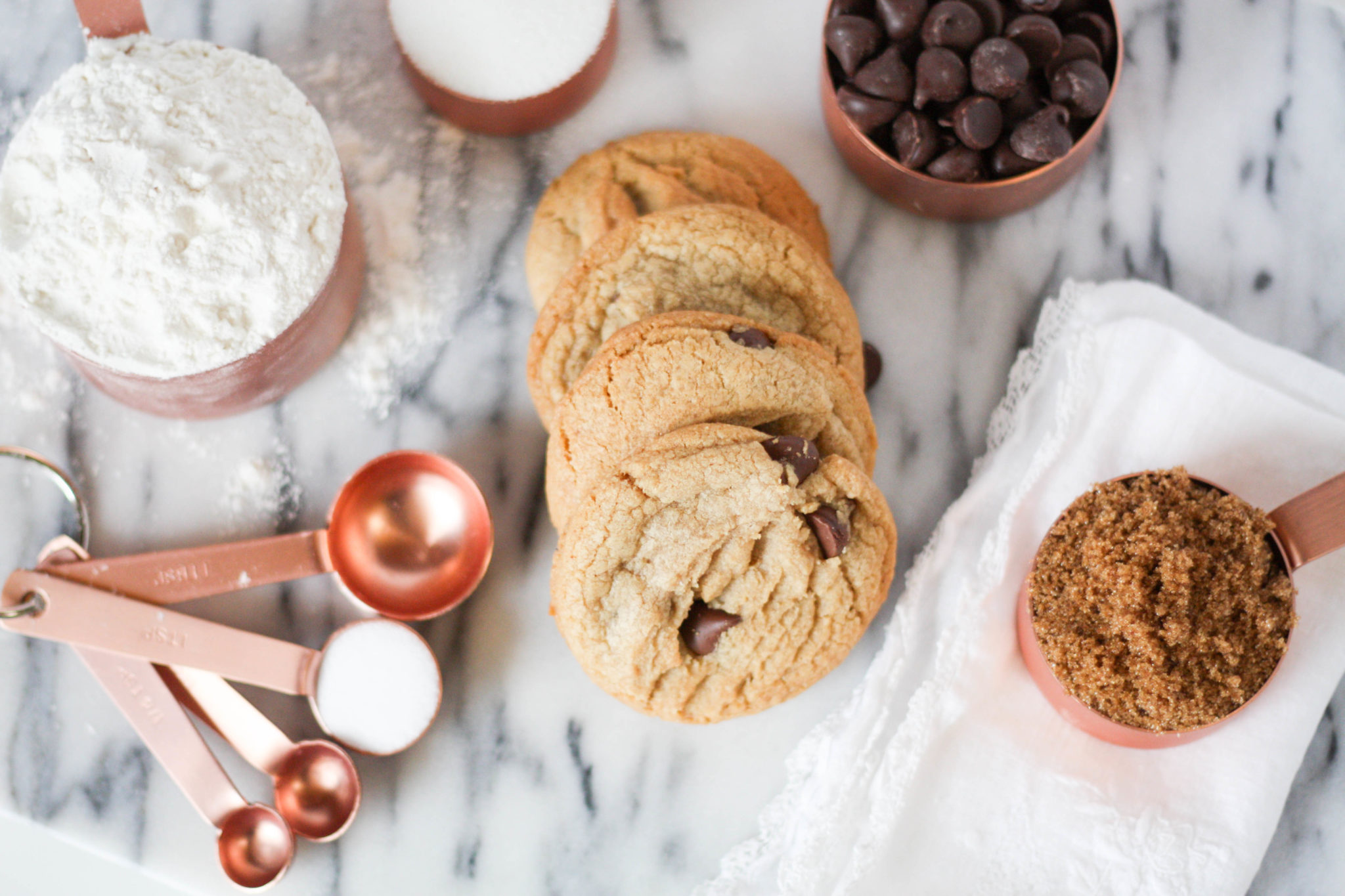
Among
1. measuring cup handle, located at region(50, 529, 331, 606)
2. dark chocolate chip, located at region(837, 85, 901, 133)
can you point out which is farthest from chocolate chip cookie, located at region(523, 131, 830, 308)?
measuring cup handle, located at region(50, 529, 331, 606)

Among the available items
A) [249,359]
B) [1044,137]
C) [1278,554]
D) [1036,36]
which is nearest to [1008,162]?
[1044,137]

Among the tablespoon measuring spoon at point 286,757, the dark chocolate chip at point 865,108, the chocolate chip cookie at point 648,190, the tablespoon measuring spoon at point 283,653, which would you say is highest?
the dark chocolate chip at point 865,108

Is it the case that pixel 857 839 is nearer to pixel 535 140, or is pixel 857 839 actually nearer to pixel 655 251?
pixel 655 251

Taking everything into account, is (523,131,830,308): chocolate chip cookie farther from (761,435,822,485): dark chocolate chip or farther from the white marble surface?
(761,435,822,485): dark chocolate chip

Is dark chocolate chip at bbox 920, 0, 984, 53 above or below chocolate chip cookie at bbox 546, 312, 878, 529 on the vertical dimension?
above

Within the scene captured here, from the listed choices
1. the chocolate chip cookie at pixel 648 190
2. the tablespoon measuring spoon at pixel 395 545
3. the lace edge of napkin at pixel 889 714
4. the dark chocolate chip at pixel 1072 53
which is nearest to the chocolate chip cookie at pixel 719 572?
the lace edge of napkin at pixel 889 714

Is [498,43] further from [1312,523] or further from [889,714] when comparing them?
[1312,523]

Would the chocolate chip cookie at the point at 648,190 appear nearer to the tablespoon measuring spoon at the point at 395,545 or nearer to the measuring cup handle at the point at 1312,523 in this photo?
the tablespoon measuring spoon at the point at 395,545
